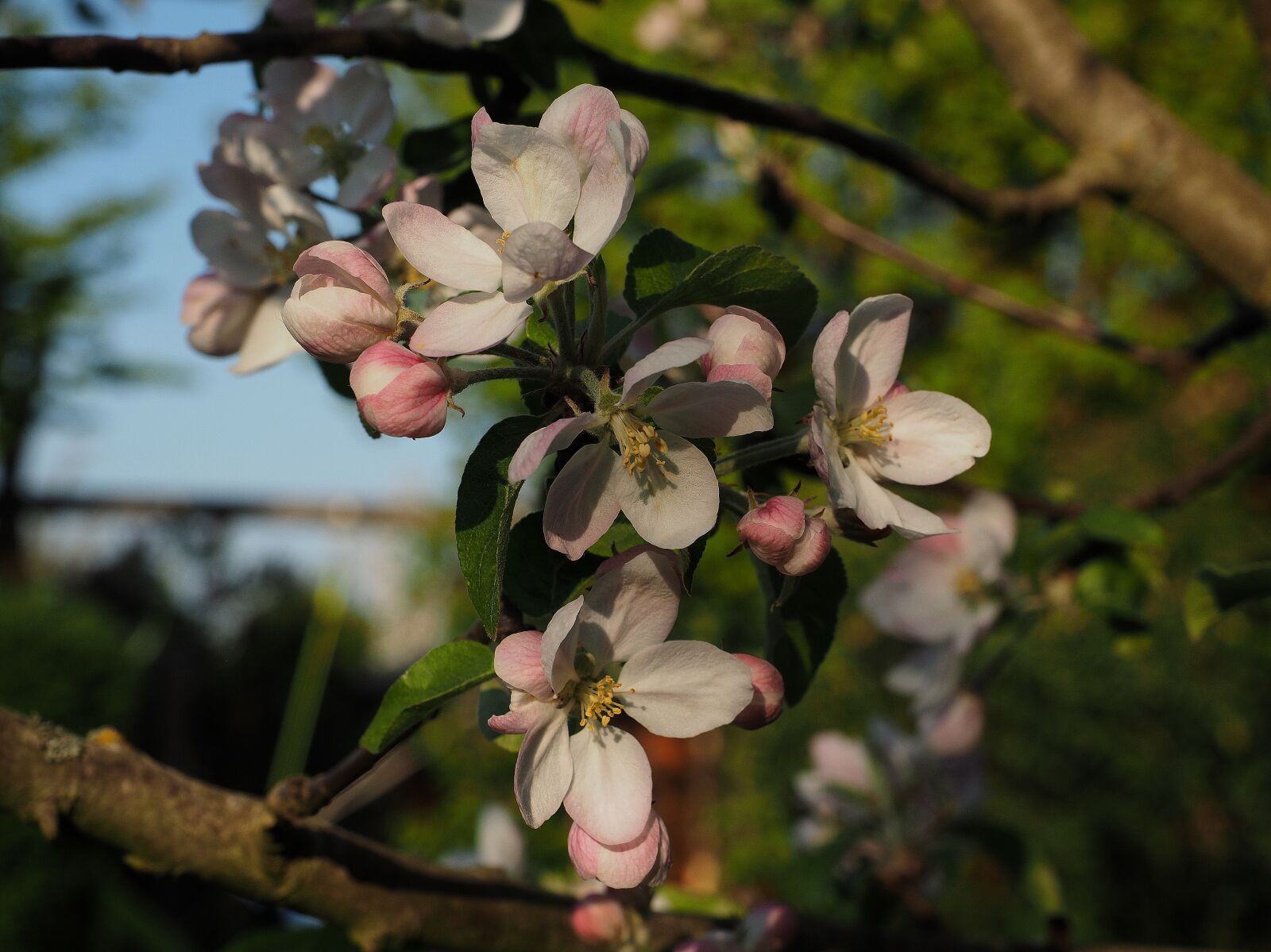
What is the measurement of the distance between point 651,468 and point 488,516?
8cm

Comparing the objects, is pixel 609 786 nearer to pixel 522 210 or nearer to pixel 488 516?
pixel 488 516

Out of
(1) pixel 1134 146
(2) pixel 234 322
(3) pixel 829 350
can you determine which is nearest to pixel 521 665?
(3) pixel 829 350

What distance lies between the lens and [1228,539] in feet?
11.7

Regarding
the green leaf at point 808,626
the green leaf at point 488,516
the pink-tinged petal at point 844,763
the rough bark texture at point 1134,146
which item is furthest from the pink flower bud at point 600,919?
the rough bark texture at point 1134,146

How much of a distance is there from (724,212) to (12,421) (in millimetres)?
8203

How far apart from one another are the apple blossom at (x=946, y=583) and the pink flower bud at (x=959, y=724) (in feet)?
0.25

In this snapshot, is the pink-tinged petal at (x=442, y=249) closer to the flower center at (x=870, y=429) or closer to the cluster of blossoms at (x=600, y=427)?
the cluster of blossoms at (x=600, y=427)

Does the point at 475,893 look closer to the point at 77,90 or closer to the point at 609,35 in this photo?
the point at 609,35

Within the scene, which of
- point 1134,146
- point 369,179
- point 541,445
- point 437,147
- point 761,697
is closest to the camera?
point 541,445

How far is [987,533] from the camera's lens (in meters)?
1.16

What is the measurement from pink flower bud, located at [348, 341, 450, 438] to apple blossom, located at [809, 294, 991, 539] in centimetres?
20

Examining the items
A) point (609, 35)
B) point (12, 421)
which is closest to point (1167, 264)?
point (609, 35)

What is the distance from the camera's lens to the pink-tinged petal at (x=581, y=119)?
54cm

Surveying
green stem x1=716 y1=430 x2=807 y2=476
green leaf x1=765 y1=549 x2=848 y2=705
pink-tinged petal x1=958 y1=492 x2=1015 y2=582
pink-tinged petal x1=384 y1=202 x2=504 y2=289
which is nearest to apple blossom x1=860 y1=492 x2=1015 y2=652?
pink-tinged petal x1=958 y1=492 x2=1015 y2=582
